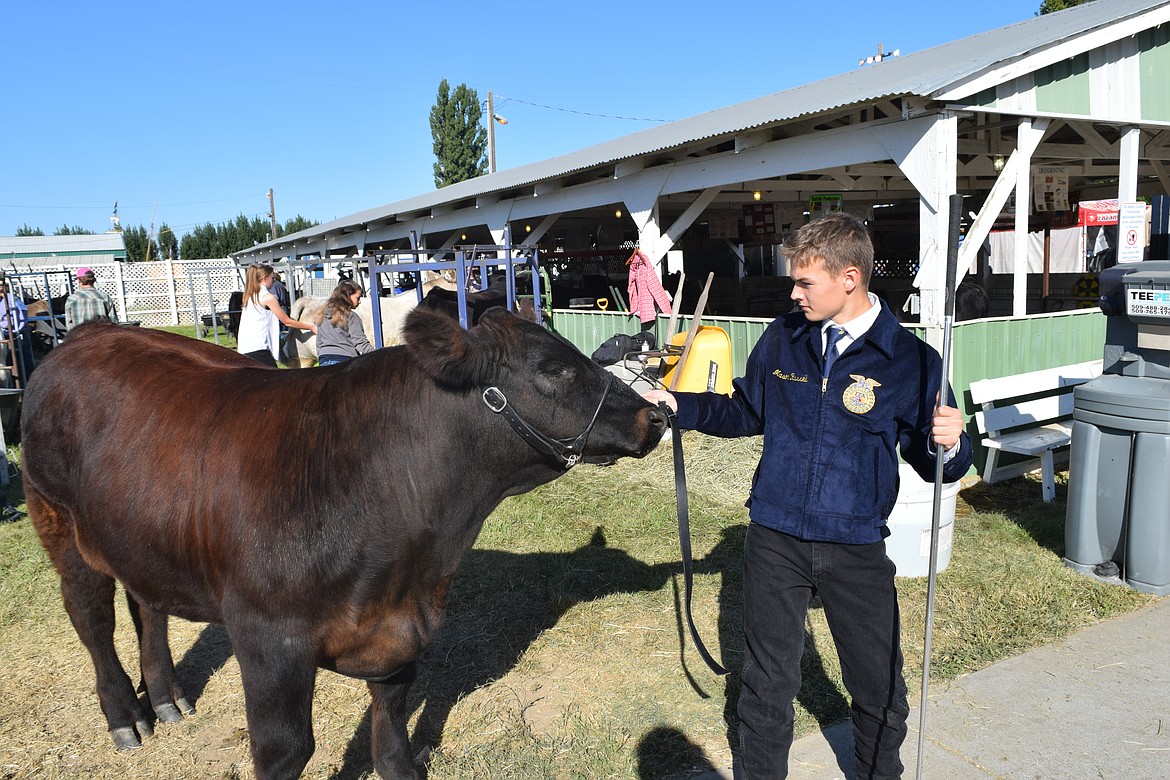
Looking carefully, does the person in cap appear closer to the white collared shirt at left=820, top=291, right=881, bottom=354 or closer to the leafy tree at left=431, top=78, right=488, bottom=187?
the white collared shirt at left=820, top=291, right=881, bottom=354

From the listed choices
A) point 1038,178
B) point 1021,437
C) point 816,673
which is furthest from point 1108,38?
point 816,673

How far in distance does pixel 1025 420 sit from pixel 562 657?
4.78m

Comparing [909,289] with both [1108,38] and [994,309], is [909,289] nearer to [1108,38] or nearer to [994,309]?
[994,309]

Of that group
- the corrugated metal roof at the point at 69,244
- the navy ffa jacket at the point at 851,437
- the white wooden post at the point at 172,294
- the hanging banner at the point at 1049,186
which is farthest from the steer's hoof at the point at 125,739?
the corrugated metal roof at the point at 69,244

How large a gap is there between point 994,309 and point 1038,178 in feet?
14.9

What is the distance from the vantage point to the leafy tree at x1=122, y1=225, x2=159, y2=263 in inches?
2307

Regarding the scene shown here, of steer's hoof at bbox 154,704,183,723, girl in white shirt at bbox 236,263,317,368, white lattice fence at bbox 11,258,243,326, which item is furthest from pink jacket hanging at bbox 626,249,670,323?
white lattice fence at bbox 11,258,243,326

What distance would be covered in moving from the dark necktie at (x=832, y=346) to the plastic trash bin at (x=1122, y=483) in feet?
10.5

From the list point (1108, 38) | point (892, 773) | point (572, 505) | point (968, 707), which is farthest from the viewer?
point (1108, 38)

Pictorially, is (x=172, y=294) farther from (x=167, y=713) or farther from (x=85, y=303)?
(x=167, y=713)

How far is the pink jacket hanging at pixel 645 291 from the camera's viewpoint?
9.83 metres

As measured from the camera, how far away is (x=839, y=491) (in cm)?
246

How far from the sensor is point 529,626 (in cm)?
436

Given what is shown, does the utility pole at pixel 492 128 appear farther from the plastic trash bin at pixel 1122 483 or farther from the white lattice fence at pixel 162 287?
the plastic trash bin at pixel 1122 483
